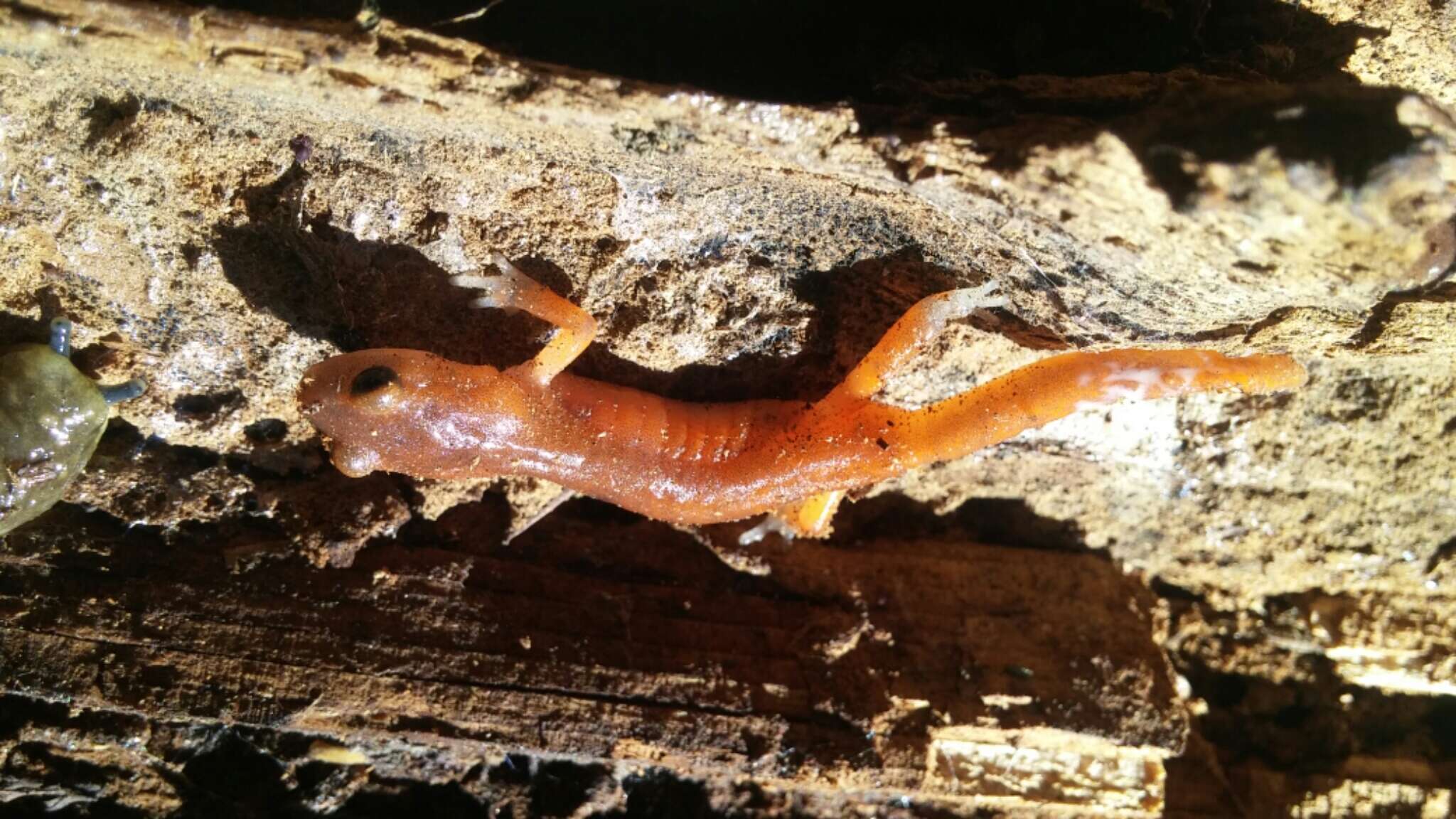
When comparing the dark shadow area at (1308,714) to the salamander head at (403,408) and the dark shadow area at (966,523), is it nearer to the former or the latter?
the dark shadow area at (966,523)

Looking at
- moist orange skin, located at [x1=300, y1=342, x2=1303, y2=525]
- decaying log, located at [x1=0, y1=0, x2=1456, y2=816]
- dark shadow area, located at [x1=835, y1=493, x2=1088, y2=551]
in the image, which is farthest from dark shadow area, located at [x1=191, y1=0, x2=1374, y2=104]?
dark shadow area, located at [x1=835, y1=493, x2=1088, y2=551]

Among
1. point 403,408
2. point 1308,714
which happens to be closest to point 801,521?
point 403,408

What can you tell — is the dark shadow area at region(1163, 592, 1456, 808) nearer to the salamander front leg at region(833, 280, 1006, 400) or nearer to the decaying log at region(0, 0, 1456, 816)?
the decaying log at region(0, 0, 1456, 816)

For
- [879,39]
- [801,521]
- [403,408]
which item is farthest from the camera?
[801,521]

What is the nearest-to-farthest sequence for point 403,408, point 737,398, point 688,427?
point 403,408, point 688,427, point 737,398

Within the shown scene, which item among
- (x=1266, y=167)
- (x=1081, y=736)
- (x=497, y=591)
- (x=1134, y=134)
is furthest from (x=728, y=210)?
(x=1081, y=736)

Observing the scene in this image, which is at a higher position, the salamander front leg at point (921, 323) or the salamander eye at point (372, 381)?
the salamander front leg at point (921, 323)

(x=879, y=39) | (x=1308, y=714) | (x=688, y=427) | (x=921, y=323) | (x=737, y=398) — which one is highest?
(x=879, y=39)

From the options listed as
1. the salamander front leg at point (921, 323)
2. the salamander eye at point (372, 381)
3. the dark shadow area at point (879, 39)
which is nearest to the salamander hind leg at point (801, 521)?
the salamander front leg at point (921, 323)

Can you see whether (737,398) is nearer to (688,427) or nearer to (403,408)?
(688,427)
